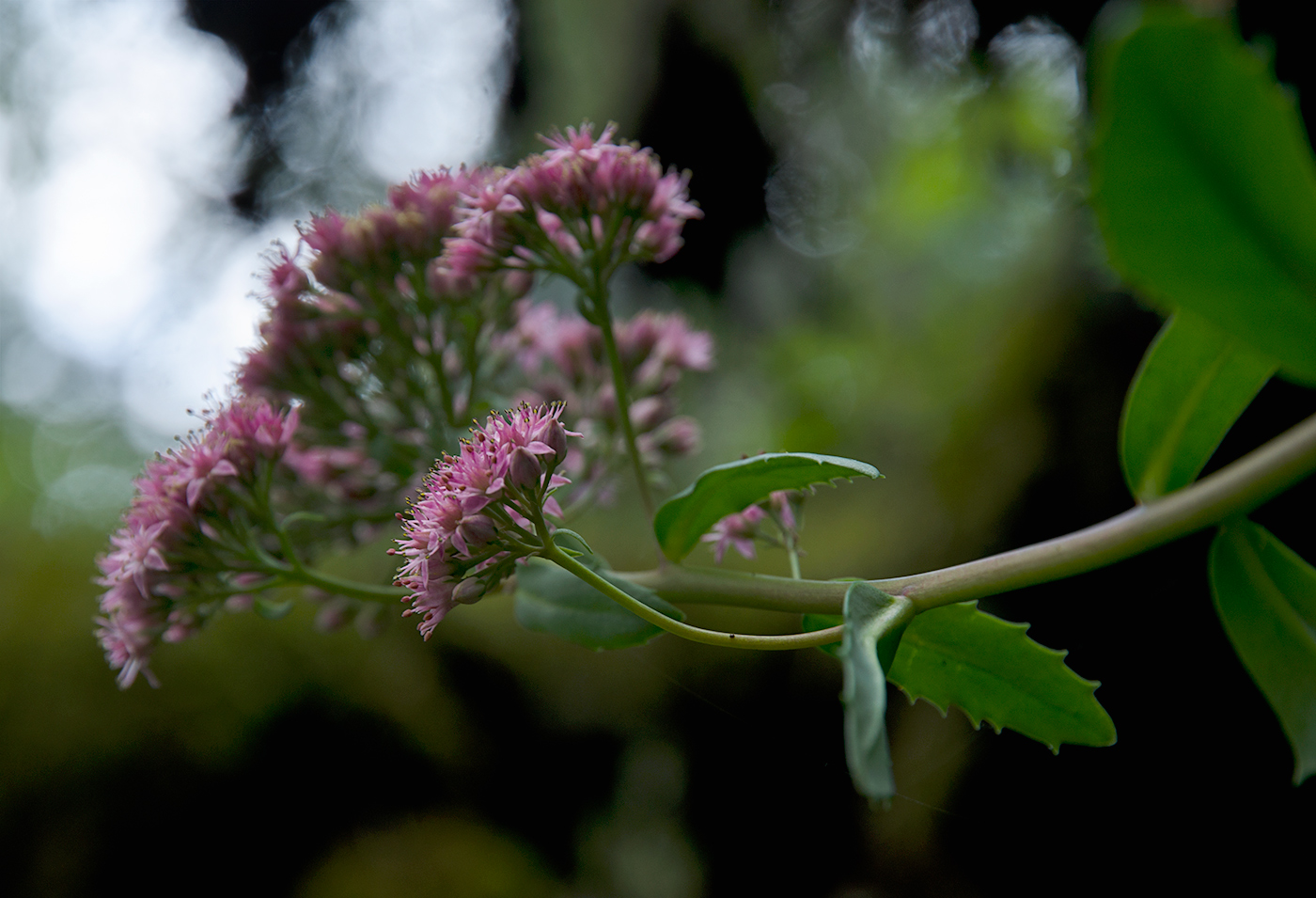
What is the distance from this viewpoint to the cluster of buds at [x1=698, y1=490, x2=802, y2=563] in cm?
64

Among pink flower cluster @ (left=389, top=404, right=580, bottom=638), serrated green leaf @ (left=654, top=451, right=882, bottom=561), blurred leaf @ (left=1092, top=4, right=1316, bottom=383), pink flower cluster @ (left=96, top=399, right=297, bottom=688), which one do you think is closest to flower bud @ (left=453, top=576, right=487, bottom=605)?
pink flower cluster @ (left=389, top=404, right=580, bottom=638)

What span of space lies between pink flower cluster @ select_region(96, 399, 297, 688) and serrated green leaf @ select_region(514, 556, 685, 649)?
249mm

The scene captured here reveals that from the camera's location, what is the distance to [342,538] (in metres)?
0.81

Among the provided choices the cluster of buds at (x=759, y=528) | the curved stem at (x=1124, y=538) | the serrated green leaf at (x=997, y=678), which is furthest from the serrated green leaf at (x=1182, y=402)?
the cluster of buds at (x=759, y=528)

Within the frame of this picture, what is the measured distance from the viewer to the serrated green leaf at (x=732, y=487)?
49cm

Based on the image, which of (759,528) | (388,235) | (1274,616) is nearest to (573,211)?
(388,235)

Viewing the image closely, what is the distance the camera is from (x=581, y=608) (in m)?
0.58

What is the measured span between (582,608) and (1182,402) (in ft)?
1.40

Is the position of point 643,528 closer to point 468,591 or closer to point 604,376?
point 604,376

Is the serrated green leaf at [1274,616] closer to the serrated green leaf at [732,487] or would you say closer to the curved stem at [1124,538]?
the curved stem at [1124,538]

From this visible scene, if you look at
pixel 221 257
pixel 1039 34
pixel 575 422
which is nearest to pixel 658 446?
pixel 575 422

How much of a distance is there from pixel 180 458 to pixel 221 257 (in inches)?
34.8

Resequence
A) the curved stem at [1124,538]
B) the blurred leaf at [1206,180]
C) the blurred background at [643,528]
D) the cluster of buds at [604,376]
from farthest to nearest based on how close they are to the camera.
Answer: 1. the blurred background at [643,528]
2. the cluster of buds at [604,376]
3. the curved stem at [1124,538]
4. the blurred leaf at [1206,180]

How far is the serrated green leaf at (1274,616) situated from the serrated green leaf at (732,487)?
0.24 m
